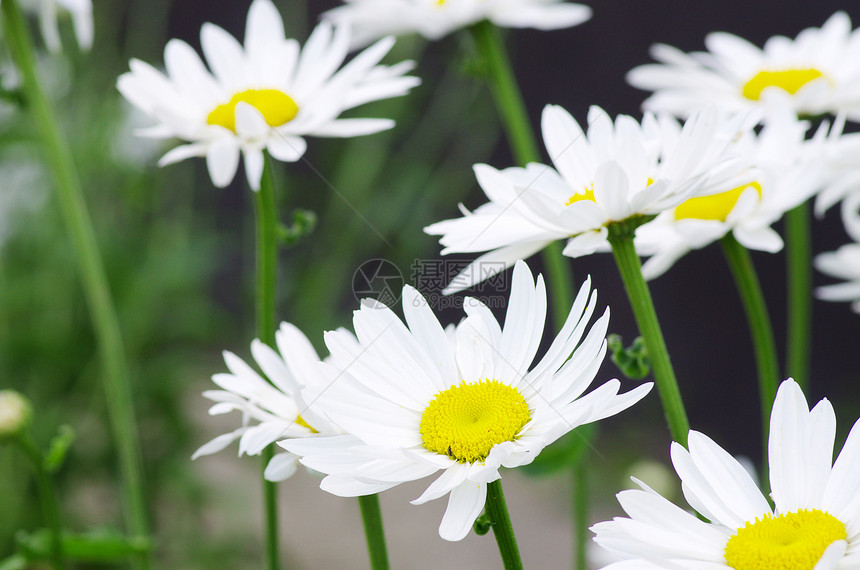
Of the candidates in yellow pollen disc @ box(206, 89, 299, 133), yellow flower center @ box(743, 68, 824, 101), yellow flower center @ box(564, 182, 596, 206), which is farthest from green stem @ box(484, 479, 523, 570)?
yellow flower center @ box(743, 68, 824, 101)

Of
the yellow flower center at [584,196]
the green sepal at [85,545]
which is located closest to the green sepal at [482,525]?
the yellow flower center at [584,196]

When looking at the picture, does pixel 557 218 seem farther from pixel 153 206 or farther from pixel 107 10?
pixel 107 10

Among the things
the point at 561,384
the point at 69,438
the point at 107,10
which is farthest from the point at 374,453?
the point at 107,10

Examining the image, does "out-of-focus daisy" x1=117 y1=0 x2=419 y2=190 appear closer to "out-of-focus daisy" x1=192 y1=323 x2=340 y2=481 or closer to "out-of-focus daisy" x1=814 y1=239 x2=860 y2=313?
"out-of-focus daisy" x1=192 y1=323 x2=340 y2=481

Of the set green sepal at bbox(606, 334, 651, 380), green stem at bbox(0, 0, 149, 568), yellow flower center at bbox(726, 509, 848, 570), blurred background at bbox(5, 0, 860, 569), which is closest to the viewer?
yellow flower center at bbox(726, 509, 848, 570)

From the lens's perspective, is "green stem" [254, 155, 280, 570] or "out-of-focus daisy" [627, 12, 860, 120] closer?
"green stem" [254, 155, 280, 570]

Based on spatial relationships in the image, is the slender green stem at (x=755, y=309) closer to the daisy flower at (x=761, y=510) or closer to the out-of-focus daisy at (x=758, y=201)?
the out-of-focus daisy at (x=758, y=201)

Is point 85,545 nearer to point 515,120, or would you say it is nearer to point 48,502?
point 48,502
